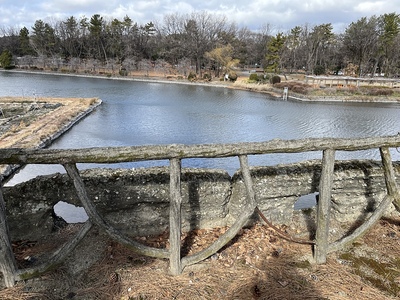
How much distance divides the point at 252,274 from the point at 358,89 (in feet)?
111

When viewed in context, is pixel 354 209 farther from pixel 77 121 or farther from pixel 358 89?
pixel 358 89

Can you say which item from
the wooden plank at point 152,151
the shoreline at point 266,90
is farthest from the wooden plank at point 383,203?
the shoreline at point 266,90

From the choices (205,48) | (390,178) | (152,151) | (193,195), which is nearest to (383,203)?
(390,178)

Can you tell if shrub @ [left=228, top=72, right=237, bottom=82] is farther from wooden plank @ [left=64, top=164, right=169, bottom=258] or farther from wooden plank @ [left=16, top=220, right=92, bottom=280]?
wooden plank @ [left=16, top=220, right=92, bottom=280]

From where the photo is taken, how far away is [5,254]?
2521mm

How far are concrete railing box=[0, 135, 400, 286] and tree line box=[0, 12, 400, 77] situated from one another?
4681cm

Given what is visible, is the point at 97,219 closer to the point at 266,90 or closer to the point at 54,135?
the point at 54,135

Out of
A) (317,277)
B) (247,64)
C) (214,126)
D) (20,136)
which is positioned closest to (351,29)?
(247,64)

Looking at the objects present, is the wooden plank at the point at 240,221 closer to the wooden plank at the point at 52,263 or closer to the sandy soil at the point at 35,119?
the wooden plank at the point at 52,263

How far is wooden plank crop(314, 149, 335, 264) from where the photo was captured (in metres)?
2.82

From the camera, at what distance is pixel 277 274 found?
112 inches

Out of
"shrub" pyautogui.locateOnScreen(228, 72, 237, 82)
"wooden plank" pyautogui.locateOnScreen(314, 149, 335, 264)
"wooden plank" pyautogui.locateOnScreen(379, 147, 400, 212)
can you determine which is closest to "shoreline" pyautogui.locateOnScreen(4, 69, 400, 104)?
"shrub" pyautogui.locateOnScreen(228, 72, 237, 82)

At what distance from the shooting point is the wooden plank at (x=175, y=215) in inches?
103

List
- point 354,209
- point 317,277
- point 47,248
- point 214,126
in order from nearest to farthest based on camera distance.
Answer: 1. point 317,277
2. point 47,248
3. point 354,209
4. point 214,126
